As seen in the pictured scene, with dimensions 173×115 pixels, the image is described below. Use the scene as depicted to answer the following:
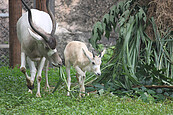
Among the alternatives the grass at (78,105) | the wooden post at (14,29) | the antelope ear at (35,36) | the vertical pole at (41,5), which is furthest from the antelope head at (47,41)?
the wooden post at (14,29)

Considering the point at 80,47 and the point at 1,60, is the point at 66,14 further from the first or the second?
the point at 80,47

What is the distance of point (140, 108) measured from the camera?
4703 millimetres

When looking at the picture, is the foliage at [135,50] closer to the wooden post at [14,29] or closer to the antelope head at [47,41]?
the antelope head at [47,41]

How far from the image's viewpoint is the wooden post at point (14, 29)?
9.30 meters

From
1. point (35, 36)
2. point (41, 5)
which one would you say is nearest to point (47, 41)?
point (35, 36)

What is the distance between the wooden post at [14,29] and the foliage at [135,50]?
3401mm

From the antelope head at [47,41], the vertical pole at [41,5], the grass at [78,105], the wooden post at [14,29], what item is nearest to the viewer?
the grass at [78,105]

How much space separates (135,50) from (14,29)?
438cm

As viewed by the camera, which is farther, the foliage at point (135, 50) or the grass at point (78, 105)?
the foliage at point (135, 50)

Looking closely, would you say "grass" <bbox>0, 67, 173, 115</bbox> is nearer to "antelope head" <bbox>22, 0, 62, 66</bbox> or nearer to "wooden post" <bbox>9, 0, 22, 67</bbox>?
"antelope head" <bbox>22, 0, 62, 66</bbox>

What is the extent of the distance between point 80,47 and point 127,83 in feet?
3.73

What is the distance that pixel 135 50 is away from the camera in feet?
21.1

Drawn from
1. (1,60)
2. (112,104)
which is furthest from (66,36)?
(112,104)

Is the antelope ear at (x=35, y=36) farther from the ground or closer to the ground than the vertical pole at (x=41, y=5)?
closer to the ground
